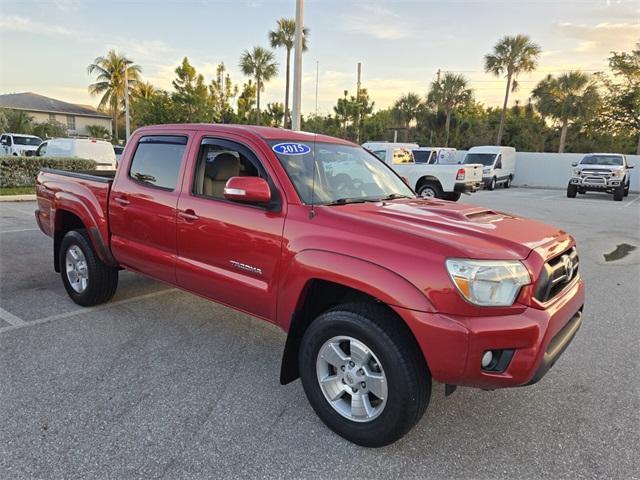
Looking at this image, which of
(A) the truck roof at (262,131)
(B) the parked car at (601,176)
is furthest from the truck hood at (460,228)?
(B) the parked car at (601,176)

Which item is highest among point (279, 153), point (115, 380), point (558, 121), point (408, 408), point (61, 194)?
point (558, 121)

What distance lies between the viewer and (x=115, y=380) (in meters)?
3.24

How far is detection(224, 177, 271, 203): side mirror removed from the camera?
284 cm

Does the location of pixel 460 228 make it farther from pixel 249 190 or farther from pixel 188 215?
pixel 188 215

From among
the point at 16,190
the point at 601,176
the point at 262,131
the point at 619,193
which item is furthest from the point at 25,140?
the point at 619,193

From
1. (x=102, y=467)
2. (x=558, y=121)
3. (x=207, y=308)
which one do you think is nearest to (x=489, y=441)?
(x=102, y=467)

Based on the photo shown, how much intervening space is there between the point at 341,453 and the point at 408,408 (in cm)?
50

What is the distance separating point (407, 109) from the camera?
44438 millimetres

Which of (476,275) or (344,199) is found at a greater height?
(344,199)

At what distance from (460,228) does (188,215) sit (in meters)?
2.03

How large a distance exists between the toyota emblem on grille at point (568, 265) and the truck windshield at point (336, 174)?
4.39 ft

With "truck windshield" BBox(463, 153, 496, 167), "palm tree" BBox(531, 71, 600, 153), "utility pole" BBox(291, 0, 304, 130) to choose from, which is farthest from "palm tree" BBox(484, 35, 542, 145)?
"utility pole" BBox(291, 0, 304, 130)

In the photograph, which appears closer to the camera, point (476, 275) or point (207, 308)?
point (476, 275)

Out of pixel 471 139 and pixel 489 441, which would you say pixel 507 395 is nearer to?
pixel 489 441
